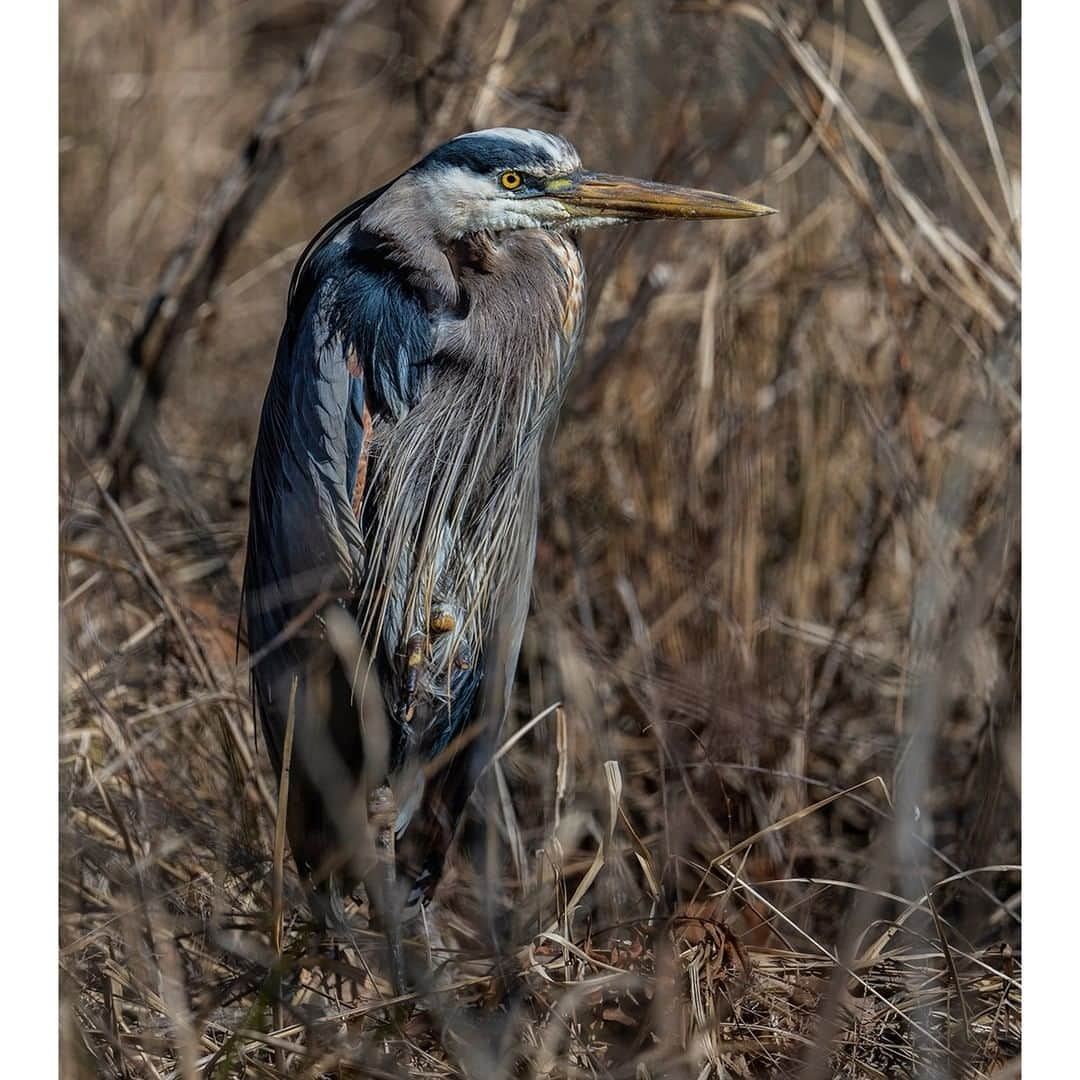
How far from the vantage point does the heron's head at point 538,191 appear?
4.70ft

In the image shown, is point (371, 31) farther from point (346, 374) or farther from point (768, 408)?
point (768, 408)

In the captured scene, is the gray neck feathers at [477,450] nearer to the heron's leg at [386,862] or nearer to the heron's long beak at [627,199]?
the heron's long beak at [627,199]

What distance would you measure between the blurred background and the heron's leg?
5cm

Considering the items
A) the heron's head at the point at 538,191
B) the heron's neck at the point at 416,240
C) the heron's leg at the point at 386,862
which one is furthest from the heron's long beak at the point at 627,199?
the heron's leg at the point at 386,862

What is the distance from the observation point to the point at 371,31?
1755mm

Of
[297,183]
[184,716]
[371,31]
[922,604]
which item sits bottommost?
[184,716]

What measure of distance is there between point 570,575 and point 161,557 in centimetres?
51

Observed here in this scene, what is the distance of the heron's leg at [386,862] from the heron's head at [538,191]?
647 mm

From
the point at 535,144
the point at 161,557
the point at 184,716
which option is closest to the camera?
the point at 535,144

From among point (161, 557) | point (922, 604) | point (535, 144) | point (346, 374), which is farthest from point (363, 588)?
point (922, 604)

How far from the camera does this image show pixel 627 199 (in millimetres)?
1439

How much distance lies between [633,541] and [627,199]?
0.48m

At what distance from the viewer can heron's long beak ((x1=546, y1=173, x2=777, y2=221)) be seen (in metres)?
1.44

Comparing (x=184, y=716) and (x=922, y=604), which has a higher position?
(x=922, y=604)
